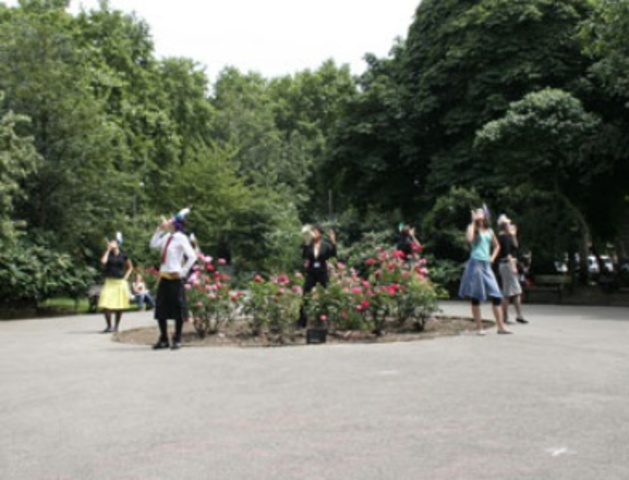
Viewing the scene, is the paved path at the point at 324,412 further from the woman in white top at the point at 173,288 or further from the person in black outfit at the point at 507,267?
the person in black outfit at the point at 507,267

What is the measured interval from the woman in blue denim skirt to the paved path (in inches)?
51.9

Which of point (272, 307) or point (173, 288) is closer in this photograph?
point (173, 288)

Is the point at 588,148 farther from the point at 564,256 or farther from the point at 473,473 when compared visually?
the point at 473,473

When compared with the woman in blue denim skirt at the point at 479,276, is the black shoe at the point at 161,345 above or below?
below

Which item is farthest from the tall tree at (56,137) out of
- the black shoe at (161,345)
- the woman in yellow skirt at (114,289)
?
the black shoe at (161,345)

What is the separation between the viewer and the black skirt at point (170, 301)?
1258 centimetres

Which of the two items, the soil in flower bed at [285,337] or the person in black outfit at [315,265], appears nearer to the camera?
the soil in flower bed at [285,337]

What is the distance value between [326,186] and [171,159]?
10052 mm

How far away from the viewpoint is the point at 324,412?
23.0 ft

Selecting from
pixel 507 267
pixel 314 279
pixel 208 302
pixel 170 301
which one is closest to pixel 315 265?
pixel 314 279

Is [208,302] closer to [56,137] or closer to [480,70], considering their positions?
[56,137]

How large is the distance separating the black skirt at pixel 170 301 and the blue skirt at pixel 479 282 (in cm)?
446

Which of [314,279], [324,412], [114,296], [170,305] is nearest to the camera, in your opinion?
[324,412]

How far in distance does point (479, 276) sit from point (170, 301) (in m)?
5.01
